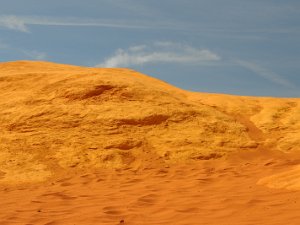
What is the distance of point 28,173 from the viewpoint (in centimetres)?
897

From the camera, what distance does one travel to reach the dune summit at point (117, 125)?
32.0 feet

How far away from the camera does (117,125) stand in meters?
10.9

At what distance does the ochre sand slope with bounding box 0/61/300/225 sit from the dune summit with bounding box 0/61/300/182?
0.09 ft

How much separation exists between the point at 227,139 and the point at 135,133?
7.18 feet

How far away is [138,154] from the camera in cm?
995

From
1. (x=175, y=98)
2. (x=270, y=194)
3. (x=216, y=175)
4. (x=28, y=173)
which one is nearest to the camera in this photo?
(x=270, y=194)

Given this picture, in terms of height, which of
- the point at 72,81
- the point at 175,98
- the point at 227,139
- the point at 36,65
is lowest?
the point at 227,139

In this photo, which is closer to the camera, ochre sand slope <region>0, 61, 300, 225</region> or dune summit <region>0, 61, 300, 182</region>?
ochre sand slope <region>0, 61, 300, 225</region>

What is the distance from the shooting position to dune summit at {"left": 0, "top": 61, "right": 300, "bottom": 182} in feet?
32.0

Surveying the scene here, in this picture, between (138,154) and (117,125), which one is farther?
(117,125)

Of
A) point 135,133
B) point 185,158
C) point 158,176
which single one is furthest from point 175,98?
point 158,176

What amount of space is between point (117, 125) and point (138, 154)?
4.19 feet

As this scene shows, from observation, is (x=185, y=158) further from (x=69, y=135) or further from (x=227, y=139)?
(x=69, y=135)

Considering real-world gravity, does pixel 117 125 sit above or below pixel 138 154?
above
